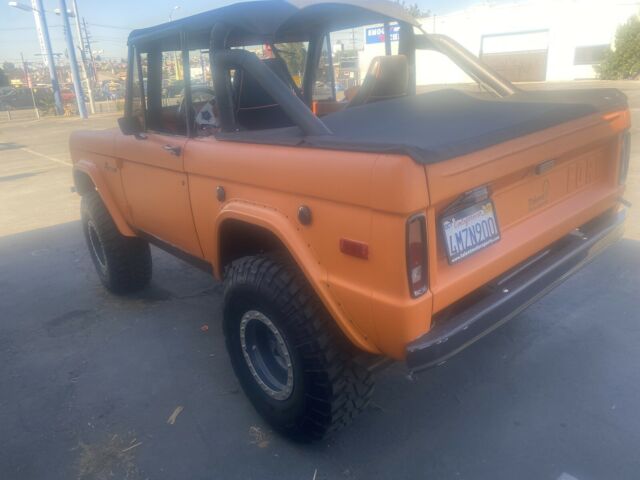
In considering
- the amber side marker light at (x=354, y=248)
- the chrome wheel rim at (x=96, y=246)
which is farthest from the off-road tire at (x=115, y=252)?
the amber side marker light at (x=354, y=248)

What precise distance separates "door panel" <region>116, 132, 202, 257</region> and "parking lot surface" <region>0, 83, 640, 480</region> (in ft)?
2.83

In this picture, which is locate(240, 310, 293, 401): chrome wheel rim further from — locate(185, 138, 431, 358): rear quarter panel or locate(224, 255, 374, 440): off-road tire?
locate(185, 138, 431, 358): rear quarter panel

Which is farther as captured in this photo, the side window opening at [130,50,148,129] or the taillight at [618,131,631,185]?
the side window opening at [130,50,148,129]

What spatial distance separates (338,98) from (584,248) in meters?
2.20

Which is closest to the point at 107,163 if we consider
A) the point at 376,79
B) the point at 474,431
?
the point at 376,79

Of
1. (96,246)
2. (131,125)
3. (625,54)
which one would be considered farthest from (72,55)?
(625,54)

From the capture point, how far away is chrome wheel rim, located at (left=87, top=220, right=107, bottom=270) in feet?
15.5

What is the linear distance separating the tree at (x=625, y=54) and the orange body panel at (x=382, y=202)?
3045 cm

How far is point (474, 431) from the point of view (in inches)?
106

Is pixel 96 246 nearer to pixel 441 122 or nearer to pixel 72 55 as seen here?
pixel 441 122

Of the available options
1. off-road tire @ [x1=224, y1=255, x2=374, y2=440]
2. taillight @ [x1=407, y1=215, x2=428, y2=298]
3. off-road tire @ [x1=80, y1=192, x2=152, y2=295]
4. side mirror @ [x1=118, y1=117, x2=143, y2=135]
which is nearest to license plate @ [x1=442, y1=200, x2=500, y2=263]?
taillight @ [x1=407, y1=215, x2=428, y2=298]

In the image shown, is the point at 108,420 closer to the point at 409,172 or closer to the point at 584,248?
the point at 409,172

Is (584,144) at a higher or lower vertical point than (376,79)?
lower

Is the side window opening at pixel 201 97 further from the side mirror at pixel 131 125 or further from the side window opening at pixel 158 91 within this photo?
the side mirror at pixel 131 125
